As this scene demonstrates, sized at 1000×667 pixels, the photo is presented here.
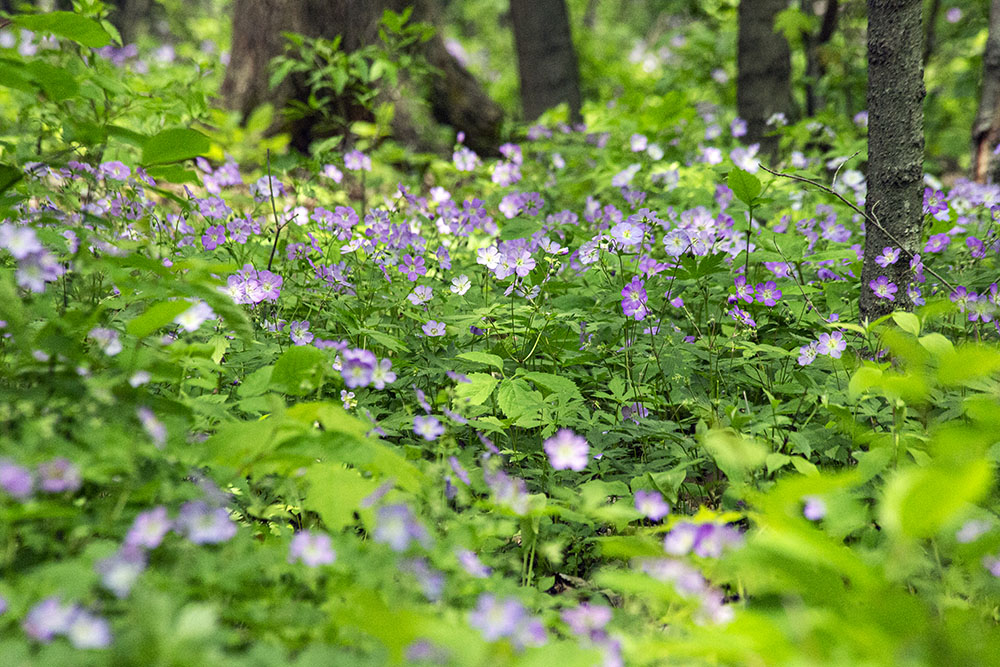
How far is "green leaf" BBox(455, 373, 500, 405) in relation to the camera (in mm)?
1721

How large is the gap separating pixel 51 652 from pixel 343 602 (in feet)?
1.25

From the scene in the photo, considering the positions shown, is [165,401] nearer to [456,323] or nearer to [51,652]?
[51,652]

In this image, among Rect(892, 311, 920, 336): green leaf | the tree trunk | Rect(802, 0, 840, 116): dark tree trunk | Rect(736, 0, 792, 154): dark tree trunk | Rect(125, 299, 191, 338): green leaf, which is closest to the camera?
Rect(125, 299, 191, 338): green leaf

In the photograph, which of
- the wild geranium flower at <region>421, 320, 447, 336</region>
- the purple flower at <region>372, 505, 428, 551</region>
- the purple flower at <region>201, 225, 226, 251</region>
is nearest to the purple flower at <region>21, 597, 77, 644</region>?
the purple flower at <region>372, 505, 428, 551</region>

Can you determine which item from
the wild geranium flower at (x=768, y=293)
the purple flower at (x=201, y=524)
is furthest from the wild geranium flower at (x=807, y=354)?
the purple flower at (x=201, y=524)

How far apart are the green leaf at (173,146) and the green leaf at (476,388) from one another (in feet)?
2.57

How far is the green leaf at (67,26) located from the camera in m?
1.26

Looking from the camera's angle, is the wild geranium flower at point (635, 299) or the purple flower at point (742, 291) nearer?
the wild geranium flower at point (635, 299)

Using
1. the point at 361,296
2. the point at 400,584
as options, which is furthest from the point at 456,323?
the point at 400,584

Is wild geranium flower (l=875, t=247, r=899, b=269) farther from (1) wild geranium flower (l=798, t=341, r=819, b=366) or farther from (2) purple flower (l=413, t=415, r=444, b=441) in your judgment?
(2) purple flower (l=413, t=415, r=444, b=441)

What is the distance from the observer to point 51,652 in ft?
2.74

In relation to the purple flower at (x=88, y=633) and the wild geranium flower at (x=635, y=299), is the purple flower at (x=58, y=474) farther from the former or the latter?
the wild geranium flower at (x=635, y=299)

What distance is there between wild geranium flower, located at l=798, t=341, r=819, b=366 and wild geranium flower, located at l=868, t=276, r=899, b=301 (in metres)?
0.31

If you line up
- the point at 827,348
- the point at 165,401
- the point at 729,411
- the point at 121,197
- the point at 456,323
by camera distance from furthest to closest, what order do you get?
the point at 121,197, the point at 456,323, the point at 827,348, the point at 729,411, the point at 165,401
